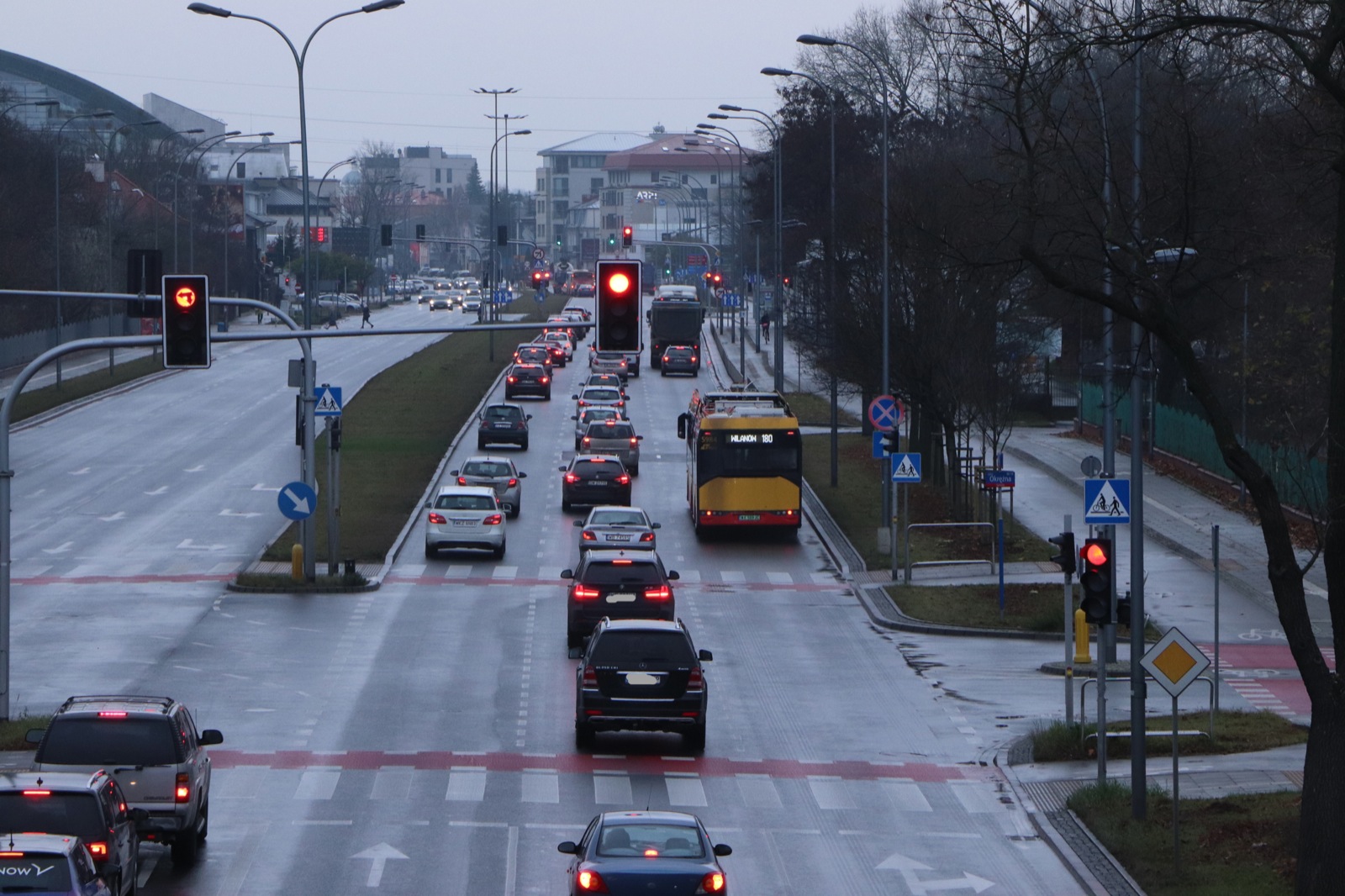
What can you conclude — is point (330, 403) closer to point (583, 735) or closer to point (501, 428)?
point (583, 735)

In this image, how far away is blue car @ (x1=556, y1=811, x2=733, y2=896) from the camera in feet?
45.5

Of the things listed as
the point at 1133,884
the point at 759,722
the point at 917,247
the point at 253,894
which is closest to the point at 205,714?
the point at 759,722

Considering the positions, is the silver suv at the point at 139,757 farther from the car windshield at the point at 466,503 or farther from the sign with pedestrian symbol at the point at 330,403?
the car windshield at the point at 466,503

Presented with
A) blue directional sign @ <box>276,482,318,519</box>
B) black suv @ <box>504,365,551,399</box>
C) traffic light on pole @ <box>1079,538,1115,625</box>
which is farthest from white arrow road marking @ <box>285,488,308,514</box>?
black suv @ <box>504,365,551,399</box>

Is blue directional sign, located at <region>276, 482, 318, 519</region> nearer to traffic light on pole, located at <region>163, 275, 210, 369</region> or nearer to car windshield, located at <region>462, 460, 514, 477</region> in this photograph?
car windshield, located at <region>462, 460, 514, 477</region>

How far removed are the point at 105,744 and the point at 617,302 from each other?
25.7ft

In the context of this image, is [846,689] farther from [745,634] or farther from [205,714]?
[205,714]

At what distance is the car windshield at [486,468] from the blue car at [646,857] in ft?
106

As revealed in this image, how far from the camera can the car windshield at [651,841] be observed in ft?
46.8

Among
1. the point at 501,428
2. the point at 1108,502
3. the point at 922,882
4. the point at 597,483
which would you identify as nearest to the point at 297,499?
the point at 597,483

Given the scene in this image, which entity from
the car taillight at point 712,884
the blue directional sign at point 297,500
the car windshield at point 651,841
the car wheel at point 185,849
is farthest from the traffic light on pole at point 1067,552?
the blue directional sign at point 297,500

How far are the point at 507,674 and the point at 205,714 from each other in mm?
4916

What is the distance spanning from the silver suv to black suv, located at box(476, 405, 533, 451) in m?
42.3

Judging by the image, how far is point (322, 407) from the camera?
3891cm
